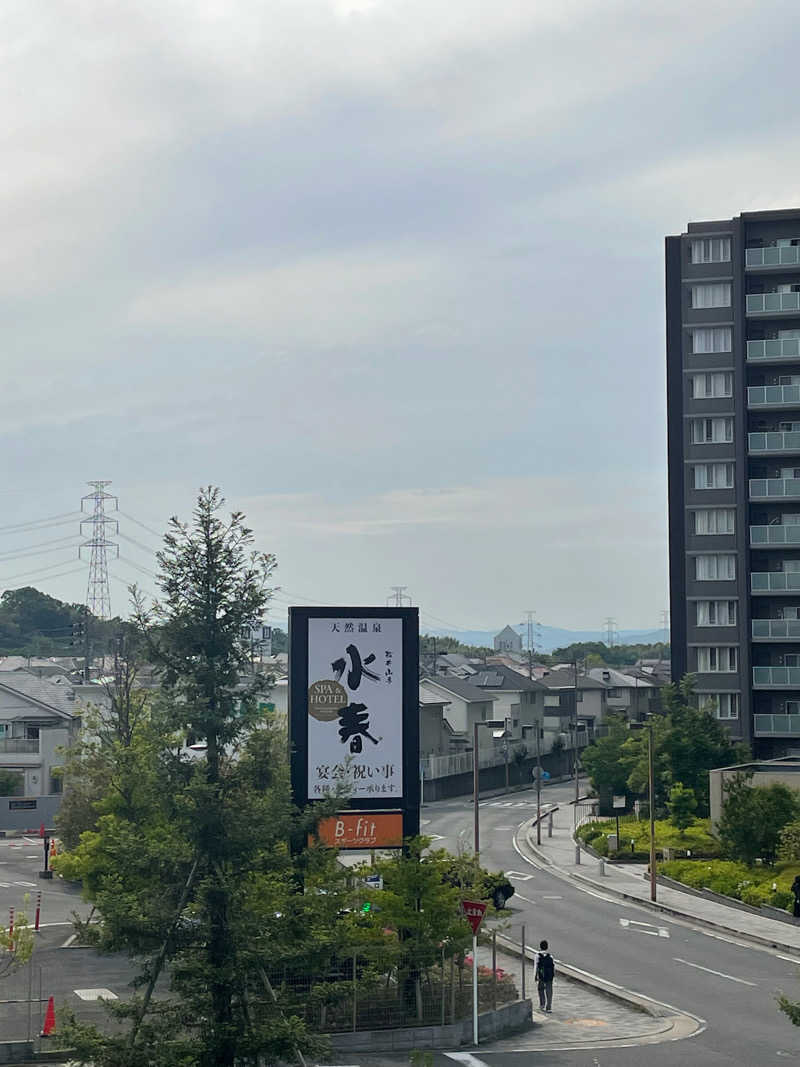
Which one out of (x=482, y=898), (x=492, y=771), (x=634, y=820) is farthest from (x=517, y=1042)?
(x=492, y=771)

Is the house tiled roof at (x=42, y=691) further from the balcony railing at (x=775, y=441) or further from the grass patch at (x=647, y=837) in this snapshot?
the balcony railing at (x=775, y=441)

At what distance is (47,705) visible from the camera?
85125mm

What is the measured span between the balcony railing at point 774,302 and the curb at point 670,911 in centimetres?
3467

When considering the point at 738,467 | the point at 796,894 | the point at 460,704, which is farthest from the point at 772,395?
the point at 460,704

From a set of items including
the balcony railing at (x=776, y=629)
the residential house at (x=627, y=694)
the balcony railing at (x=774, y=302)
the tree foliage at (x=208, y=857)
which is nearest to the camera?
the tree foliage at (x=208, y=857)

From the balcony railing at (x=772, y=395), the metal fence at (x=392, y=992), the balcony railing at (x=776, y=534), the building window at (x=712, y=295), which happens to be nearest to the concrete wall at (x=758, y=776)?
the balcony railing at (x=776, y=534)

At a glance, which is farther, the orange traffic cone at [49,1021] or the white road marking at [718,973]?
the white road marking at [718,973]

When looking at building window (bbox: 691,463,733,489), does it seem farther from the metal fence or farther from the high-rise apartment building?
the metal fence

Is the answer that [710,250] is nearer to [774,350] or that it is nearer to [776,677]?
[774,350]

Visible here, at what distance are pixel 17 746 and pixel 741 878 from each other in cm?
4931

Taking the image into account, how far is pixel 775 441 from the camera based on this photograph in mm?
76688

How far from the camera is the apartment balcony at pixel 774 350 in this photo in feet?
252

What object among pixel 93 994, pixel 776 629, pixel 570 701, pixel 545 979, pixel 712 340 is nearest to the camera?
pixel 545 979

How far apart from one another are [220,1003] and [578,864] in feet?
136
